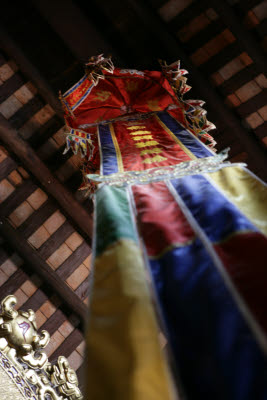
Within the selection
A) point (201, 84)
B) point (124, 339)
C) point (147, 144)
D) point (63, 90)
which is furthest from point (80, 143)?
point (124, 339)

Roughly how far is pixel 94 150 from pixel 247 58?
68.0 inches

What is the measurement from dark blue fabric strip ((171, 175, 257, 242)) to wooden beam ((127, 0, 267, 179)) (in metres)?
1.83

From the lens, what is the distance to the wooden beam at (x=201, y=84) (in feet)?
9.57

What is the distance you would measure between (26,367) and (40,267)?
1410mm

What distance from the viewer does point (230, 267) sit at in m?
0.96

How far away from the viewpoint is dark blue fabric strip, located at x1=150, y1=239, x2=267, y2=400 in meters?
0.67

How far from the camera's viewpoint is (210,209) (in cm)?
125

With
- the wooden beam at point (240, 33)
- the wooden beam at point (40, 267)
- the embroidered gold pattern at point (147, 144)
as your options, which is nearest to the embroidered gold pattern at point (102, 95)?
the embroidered gold pattern at point (147, 144)

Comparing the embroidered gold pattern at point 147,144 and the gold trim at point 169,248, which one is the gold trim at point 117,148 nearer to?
the embroidered gold pattern at point 147,144

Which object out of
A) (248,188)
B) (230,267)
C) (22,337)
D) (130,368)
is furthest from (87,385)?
(22,337)

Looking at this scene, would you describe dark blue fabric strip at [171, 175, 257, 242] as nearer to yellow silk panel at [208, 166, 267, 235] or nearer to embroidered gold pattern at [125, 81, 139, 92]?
yellow silk panel at [208, 166, 267, 235]

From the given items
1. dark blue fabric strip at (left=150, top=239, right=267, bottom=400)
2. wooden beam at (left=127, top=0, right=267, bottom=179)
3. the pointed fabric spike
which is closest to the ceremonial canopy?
dark blue fabric strip at (left=150, top=239, right=267, bottom=400)

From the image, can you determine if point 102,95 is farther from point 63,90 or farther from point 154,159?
point 154,159

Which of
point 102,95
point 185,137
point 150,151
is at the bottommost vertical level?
point 185,137
